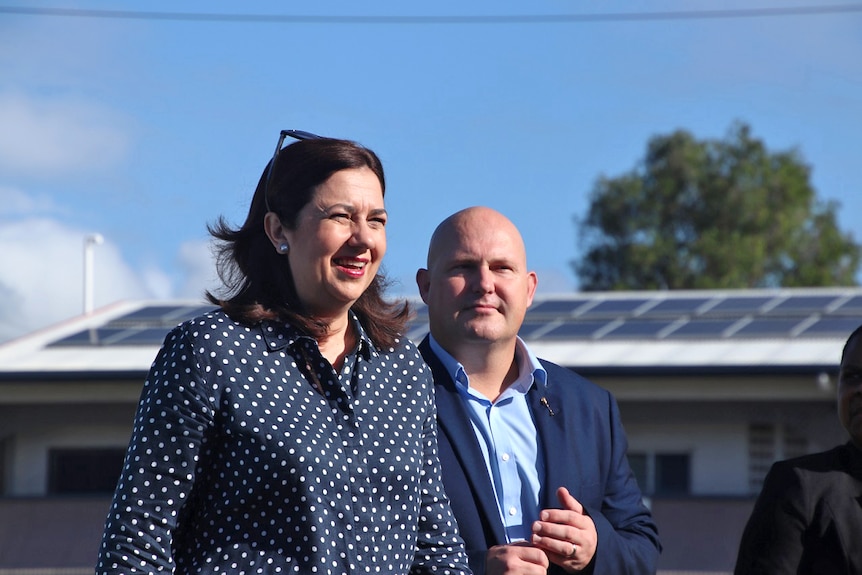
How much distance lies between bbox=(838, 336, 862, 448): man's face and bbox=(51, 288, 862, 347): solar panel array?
1279cm

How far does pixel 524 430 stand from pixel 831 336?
1382 cm

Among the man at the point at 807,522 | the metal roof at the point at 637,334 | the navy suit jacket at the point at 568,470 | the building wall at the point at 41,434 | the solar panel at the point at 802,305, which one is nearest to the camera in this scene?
the man at the point at 807,522

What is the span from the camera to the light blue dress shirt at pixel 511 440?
487 centimetres

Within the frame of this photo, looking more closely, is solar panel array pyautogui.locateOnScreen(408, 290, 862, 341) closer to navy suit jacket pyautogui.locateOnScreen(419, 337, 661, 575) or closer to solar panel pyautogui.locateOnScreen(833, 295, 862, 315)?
solar panel pyautogui.locateOnScreen(833, 295, 862, 315)

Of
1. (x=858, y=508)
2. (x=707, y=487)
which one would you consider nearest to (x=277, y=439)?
(x=858, y=508)

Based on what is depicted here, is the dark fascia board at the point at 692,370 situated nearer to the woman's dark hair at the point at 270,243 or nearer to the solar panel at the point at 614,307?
the solar panel at the point at 614,307

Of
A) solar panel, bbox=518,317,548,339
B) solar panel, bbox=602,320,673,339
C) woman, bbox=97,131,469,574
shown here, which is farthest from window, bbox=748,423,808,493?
woman, bbox=97,131,469,574

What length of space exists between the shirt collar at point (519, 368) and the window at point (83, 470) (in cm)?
1404

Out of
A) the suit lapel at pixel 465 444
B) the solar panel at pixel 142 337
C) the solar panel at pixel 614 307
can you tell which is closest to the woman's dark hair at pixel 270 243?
the suit lapel at pixel 465 444

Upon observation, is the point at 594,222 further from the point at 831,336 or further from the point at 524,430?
the point at 524,430

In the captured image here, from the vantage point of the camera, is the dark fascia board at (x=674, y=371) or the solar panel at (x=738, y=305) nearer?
the dark fascia board at (x=674, y=371)

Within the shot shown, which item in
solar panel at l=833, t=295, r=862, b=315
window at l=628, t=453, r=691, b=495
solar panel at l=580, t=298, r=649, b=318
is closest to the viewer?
window at l=628, t=453, r=691, b=495

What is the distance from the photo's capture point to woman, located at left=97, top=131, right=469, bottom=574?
3.35m

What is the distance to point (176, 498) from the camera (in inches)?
131
